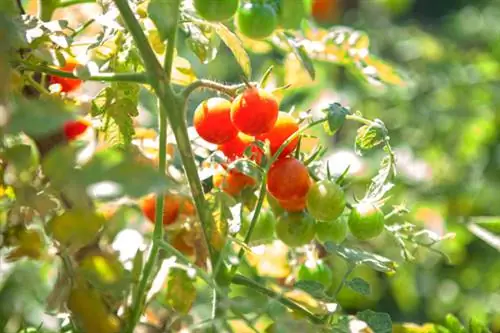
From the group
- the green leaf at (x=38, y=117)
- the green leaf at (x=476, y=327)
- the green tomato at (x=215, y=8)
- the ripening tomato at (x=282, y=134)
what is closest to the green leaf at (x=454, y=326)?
the green leaf at (x=476, y=327)

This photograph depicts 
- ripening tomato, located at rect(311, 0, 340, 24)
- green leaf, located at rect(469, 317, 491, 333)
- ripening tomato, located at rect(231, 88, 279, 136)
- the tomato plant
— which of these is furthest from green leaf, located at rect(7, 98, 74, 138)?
ripening tomato, located at rect(311, 0, 340, 24)

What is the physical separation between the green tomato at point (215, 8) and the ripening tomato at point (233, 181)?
0.55 feet

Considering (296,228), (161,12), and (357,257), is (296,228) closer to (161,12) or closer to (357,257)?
(357,257)

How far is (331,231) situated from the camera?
850 millimetres

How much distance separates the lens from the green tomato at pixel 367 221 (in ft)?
2.62

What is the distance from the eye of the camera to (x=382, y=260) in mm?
803

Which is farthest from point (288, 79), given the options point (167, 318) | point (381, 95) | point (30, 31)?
point (381, 95)

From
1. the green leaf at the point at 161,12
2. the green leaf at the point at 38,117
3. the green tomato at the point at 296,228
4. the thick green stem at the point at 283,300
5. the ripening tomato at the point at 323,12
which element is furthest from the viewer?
the ripening tomato at the point at 323,12

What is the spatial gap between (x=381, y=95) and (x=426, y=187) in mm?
328

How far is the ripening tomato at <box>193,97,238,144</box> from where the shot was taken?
79 centimetres

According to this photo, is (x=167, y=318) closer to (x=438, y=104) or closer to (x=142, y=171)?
(x=142, y=171)

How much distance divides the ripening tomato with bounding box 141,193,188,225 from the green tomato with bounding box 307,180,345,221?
14 centimetres

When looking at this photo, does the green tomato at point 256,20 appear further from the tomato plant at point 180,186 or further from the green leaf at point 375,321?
the green leaf at point 375,321

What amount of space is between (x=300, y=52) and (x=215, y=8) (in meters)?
0.23
